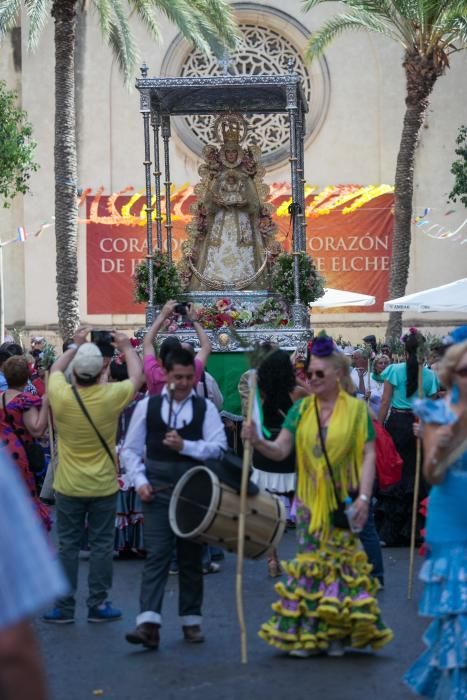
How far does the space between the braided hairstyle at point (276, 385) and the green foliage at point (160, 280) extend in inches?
245

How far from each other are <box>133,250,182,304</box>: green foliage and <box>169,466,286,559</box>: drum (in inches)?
353

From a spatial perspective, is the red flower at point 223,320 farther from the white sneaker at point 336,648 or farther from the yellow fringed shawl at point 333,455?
the white sneaker at point 336,648

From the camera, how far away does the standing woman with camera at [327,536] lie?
21.6 ft

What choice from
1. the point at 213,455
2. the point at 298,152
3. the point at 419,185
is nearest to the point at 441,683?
the point at 213,455

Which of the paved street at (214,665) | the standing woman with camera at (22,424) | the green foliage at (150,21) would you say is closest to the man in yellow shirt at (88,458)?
the paved street at (214,665)

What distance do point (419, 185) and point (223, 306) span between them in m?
15.9

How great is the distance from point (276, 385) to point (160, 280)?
248 inches

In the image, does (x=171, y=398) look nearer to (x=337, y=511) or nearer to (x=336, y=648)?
(x=337, y=511)

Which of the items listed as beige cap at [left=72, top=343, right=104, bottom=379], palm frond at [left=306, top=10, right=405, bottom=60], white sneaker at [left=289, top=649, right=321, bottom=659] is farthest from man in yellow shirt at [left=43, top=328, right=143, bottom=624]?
palm frond at [left=306, top=10, right=405, bottom=60]

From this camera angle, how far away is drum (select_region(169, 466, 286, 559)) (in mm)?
6566

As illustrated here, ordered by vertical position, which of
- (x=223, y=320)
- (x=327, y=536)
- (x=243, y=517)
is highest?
(x=223, y=320)

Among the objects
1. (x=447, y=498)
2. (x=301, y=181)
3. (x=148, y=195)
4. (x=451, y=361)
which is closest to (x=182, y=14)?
(x=301, y=181)

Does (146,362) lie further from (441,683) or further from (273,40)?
(273,40)

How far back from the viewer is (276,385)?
9641 mm
